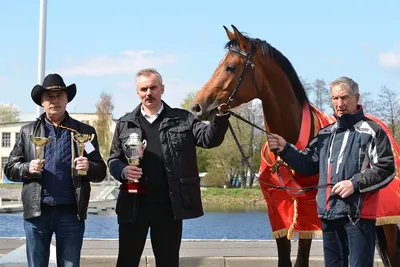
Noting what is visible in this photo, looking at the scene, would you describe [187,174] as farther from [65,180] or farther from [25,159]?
[25,159]

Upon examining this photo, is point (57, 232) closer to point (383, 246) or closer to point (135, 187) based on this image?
point (135, 187)

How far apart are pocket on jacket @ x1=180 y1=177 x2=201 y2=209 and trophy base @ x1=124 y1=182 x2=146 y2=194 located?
1.02ft

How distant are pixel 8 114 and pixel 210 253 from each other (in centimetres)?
7242

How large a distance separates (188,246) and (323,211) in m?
4.88

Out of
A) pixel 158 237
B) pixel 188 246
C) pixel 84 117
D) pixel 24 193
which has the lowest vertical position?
pixel 188 246

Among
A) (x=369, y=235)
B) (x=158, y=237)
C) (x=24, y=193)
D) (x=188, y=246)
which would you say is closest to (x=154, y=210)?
(x=158, y=237)

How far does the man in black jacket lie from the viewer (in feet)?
15.5

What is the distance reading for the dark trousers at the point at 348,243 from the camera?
436cm

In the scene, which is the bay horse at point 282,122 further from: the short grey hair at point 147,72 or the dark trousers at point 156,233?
the dark trousers at point 156,233

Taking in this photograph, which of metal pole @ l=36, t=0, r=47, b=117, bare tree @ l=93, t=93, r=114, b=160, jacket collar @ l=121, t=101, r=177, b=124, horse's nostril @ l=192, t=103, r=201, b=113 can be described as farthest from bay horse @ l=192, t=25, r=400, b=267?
bare tree @ l=93, t=93, r=114, b=160

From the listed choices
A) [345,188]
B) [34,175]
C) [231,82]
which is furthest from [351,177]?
[34,175]

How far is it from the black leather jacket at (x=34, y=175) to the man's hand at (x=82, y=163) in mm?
117

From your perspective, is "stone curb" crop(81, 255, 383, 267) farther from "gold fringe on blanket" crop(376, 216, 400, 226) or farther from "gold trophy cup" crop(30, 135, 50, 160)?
"gold trophy cup" crop(30, 135, 50, 160)

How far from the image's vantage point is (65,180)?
15.7ft
